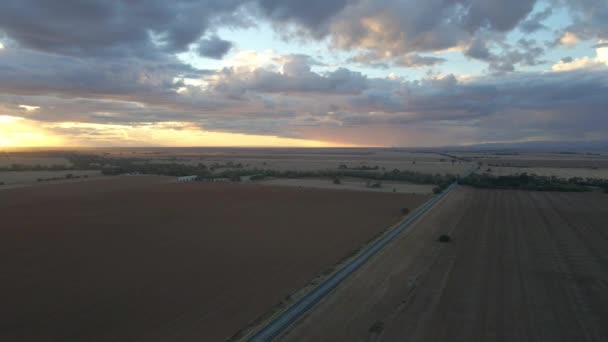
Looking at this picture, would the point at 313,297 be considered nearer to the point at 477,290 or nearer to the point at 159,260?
the point at 477,290

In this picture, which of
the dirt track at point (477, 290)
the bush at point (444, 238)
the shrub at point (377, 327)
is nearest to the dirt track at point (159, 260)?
the dirt track at point (477, 290)

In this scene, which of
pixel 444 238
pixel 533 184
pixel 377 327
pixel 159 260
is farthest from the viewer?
pixel 533 184

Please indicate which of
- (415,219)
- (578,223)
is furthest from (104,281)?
(578,223)

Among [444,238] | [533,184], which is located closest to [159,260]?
[444,238]

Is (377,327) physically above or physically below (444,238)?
below

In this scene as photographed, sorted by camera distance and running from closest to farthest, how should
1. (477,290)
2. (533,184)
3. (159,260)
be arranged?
(477,290), (159,260), (533,184)

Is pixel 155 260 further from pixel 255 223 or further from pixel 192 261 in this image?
pixel 255 223
